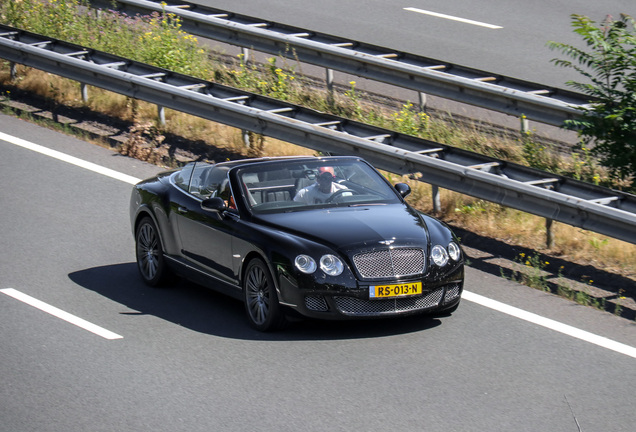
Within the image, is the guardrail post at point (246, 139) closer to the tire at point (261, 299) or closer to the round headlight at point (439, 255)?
the tire at point (261, 299)

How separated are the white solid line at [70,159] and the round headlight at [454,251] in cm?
566

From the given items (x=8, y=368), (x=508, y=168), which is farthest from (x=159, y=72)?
(x=8, y=368)

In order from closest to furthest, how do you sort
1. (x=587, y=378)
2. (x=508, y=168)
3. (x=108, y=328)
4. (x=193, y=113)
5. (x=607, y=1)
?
(x=587, y=378) < (x=108, y=328) < (x=508, y=168) < (x=193, y=113) < (x=607, y=1)

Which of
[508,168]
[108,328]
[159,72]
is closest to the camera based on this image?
[108,328]

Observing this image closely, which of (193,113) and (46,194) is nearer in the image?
(46,194)

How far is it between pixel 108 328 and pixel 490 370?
3216 millimetres

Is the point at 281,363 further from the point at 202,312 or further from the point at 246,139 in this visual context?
the point at 246,139

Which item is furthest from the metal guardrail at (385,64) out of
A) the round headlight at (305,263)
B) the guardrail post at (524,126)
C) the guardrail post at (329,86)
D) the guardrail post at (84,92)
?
the round headlight at (305,263)

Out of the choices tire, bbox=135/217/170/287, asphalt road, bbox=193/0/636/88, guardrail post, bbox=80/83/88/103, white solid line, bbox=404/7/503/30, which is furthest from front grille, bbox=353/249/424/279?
white solid line, bbox=404/7/503/30

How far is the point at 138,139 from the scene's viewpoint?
1450 centimetres

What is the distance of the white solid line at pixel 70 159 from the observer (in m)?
13.6

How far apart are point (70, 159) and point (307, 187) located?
18.8ft

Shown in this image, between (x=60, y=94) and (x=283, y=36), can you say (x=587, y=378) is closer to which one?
(x=283, y=36)

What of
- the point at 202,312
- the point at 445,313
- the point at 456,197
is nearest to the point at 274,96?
the point at 456,197
